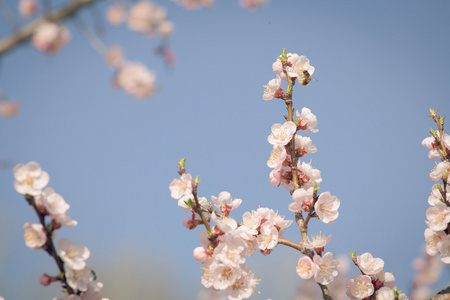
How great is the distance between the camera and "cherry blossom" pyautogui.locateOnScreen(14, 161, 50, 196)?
1.72 meters

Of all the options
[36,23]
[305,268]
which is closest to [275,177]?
[305,268]

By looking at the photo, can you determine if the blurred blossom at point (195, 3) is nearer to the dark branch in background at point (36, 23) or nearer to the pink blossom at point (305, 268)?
the dark branch in background at point (36, 23)

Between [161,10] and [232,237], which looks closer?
[232,237]

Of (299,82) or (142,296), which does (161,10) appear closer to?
(299,82)

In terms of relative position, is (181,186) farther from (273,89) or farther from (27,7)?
(27,7)

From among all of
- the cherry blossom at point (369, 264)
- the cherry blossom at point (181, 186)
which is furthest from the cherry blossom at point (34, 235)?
the cherry blossom at point (369, 264)

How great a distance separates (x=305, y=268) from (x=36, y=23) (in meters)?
1.75

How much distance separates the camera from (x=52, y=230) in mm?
1793

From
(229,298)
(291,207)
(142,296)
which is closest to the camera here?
(229,298)

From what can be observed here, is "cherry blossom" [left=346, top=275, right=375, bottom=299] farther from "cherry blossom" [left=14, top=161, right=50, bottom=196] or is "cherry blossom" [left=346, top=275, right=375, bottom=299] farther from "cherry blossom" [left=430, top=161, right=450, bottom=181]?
"cherry blossom" [left=14, top=161, right=50, bottom=196]

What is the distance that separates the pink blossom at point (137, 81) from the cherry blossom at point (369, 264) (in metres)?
1.63

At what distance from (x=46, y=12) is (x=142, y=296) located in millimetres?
13004

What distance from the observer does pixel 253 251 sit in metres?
2.23

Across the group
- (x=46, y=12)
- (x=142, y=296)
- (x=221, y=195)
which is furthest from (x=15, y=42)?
(x=142, y=296)
